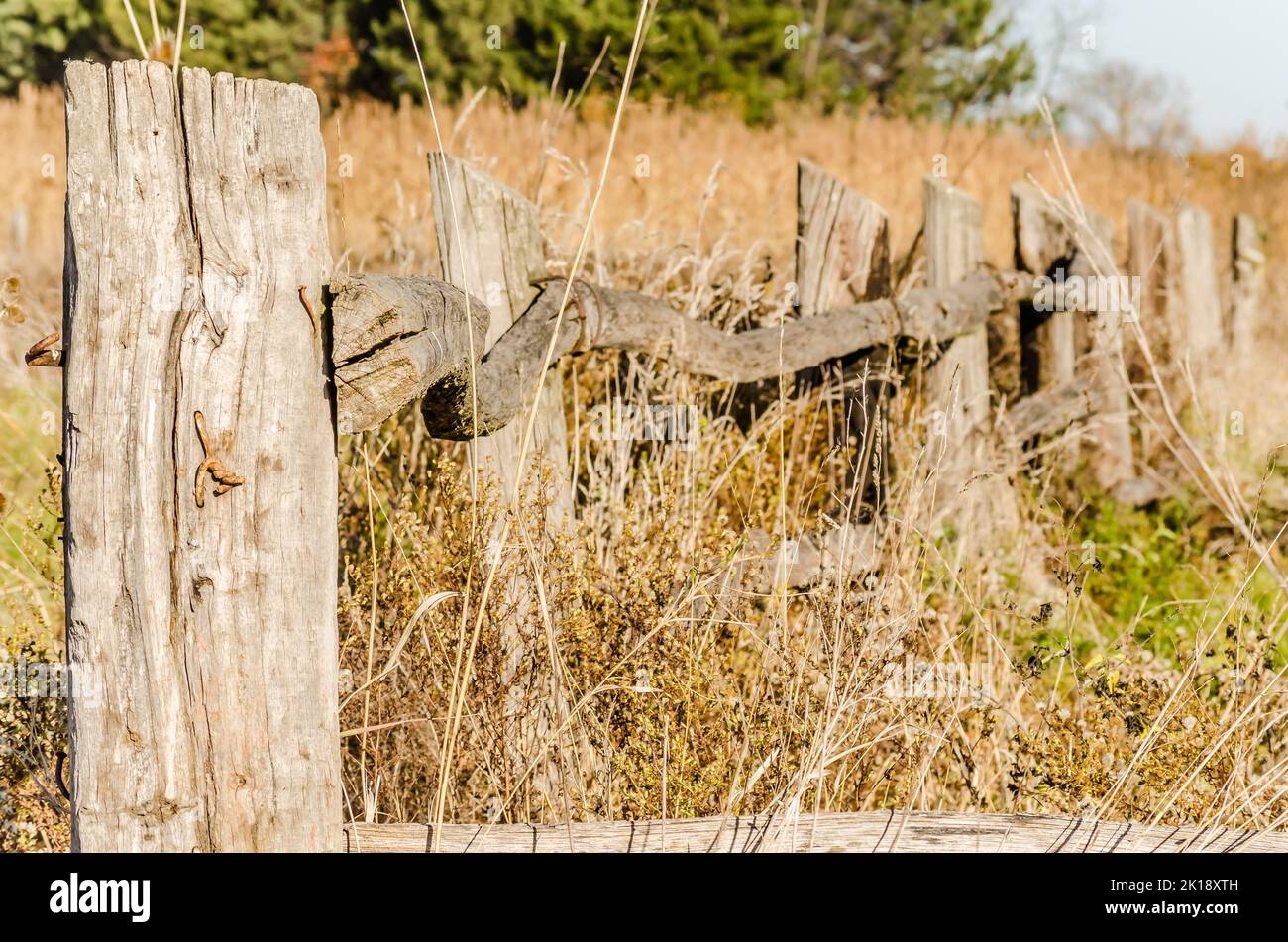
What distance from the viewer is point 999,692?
290cm

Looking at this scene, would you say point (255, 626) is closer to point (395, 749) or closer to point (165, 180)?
point (165, 180)

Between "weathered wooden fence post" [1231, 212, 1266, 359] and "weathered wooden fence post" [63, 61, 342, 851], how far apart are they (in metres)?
6.73

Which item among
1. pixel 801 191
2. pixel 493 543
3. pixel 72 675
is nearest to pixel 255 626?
pixel 72 675

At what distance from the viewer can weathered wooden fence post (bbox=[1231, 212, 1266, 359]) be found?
23.4 feet

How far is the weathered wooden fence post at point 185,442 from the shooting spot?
1.52 meters

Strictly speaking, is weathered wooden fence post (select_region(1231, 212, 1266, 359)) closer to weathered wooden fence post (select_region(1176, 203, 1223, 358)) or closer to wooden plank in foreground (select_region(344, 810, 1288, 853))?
weathered wooden fence post (select_region(1176, 203, 1223, 358))

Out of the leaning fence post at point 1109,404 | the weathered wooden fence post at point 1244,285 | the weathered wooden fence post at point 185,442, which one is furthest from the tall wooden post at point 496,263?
the weathered wooden fence post at point 1244,285

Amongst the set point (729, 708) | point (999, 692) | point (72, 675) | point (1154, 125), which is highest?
point (1154, 125)

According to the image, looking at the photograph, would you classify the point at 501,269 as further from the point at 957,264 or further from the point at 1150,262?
the point at 1150,262

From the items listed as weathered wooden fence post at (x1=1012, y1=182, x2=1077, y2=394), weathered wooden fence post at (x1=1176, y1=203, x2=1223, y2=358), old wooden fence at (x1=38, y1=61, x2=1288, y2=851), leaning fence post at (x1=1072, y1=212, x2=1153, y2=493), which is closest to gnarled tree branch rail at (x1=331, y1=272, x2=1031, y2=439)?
old wooden fence at (x1=38, y1=61, x2=1288, y2=851)

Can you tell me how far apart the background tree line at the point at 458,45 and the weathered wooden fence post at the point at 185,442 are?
9062mm

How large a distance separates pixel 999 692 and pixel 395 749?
1.56 meters

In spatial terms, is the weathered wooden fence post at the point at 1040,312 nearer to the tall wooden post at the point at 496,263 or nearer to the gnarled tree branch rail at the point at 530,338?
the gnarled tree branch rail at the point at 530,338

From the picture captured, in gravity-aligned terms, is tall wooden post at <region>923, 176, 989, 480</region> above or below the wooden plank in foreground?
above
